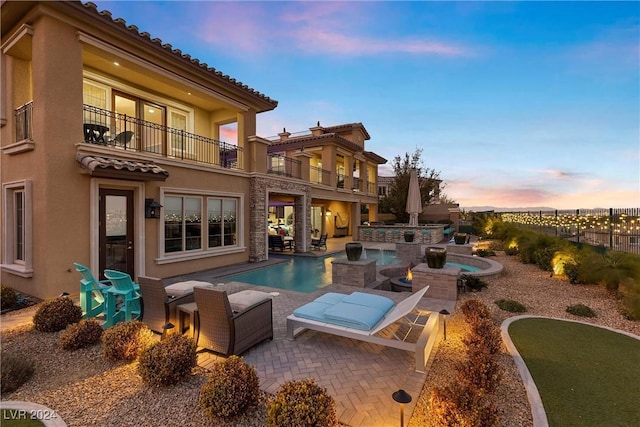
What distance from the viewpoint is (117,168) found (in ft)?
25.2

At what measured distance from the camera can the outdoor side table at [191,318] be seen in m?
4.76

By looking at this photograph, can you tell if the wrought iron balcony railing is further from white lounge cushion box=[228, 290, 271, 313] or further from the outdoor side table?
white lounge cushion box=[228, 290, 271, 313]

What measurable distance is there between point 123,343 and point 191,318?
0.98 meters

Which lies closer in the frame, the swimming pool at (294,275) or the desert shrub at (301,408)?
the desert shrub at (301,408)

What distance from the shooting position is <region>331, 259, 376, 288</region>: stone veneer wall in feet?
28.9

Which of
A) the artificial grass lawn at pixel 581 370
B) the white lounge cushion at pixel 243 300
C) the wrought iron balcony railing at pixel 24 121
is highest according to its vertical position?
the wrought iron balcony railing at pixel 24 121

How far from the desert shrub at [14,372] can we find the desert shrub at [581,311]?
406 inches

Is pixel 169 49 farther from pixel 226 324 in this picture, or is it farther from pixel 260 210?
pixel 226 324

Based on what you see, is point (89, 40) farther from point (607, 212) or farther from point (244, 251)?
point (607, 212)

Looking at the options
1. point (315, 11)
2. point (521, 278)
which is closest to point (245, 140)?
point (315, 11)

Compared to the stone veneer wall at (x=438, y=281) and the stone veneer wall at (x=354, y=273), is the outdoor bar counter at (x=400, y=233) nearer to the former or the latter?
the stone veneer wall at (x=354, y=273)

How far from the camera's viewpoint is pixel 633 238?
33.9 feet

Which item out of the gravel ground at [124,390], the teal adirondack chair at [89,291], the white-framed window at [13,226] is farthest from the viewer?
the white-framed window at [13,226]

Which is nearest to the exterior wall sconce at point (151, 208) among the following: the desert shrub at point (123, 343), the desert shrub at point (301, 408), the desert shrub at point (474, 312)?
the desert shrub at point (123, 343)
